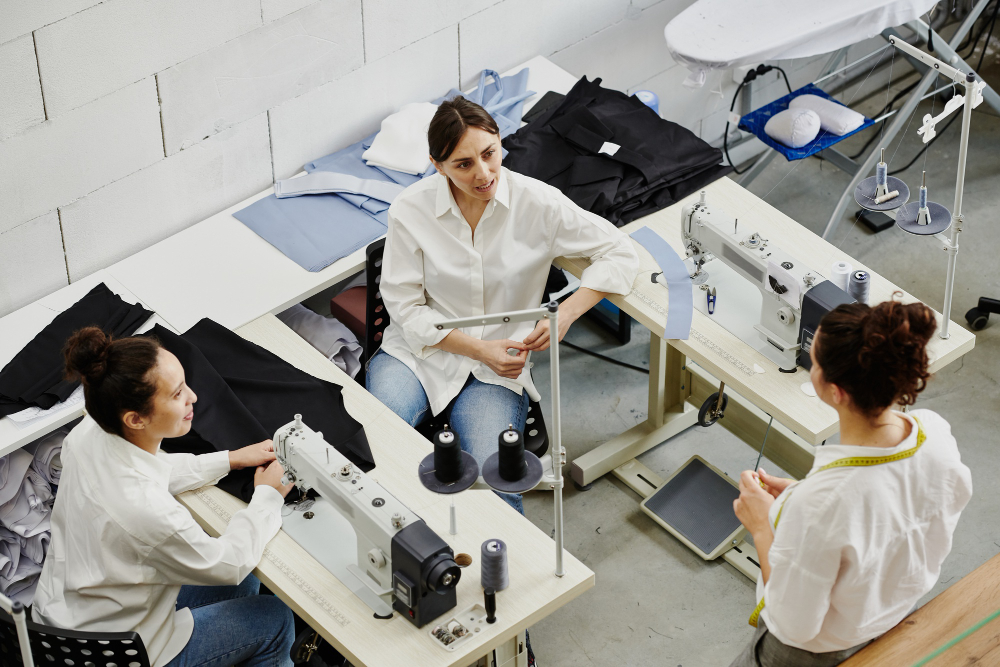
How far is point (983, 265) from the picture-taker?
4.25 m

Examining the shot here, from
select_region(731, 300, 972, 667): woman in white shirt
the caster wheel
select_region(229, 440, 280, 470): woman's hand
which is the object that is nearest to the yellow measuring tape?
select_region(731, 300, 972, 667): woman in white shirt

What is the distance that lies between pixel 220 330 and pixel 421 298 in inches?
20.8

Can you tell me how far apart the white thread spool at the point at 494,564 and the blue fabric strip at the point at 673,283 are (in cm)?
88

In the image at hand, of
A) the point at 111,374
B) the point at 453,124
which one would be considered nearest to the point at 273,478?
the point at 111,374

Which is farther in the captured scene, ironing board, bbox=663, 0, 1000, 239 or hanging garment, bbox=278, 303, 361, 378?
ironing board, bbox=663, 0, 1000, 239

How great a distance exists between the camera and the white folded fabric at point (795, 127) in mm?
3822

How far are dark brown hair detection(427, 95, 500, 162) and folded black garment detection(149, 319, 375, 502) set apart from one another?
0.64m

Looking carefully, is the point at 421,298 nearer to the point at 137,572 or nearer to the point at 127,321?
the point at 127,321

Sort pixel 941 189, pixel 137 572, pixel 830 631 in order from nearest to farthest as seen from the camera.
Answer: pixel 830 631, pixel 137 572, pixel 941 189

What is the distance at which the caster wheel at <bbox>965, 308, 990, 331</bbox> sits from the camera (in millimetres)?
3969

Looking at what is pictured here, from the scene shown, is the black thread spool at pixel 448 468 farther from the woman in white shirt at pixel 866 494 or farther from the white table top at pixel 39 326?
the white table top at pixel 39 326

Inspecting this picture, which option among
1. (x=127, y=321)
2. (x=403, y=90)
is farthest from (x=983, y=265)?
(x=127, y=321)

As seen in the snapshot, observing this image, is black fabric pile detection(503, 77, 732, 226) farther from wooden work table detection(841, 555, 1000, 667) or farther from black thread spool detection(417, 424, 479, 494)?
wooden work table detection(841, 555, 1000, 667)

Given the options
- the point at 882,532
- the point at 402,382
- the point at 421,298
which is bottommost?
the point at 402,382
